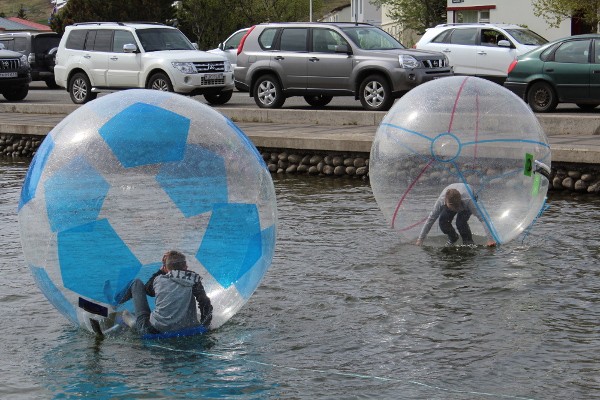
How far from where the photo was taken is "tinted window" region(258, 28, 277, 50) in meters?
23.6

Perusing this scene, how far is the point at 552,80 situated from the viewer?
20.8m

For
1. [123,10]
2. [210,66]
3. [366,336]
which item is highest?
[123,10]

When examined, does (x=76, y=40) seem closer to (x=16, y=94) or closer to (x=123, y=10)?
(x=16, y=94)

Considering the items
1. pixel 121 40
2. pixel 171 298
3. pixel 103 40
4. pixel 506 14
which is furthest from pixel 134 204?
pixel 506 14

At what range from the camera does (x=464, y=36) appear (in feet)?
89.9

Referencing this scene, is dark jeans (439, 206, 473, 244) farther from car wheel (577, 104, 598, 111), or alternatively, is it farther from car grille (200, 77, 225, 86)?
car grille (200, 77, 225, 86)

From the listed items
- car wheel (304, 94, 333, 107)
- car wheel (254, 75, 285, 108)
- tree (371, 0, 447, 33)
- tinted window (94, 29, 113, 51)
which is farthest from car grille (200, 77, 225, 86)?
tree (371, 0, 447, 33)

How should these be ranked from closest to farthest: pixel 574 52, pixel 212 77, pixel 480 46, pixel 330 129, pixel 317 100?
1. pixel 330 129
2. pixel 574 52
3. pixel 317 100
4. pixel 212 77
5. pixel 480 46

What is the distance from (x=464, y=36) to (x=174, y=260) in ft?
69.2

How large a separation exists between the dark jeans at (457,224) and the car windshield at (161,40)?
52.9ft

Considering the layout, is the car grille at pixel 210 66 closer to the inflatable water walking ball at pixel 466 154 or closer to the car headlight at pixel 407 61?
the car headlight at pixel 407 61

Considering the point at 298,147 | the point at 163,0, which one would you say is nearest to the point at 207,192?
the point at 298,147

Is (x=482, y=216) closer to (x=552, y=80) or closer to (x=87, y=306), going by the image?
(x=87, y=306)

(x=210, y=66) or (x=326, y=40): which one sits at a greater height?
(x=326, y=40)
